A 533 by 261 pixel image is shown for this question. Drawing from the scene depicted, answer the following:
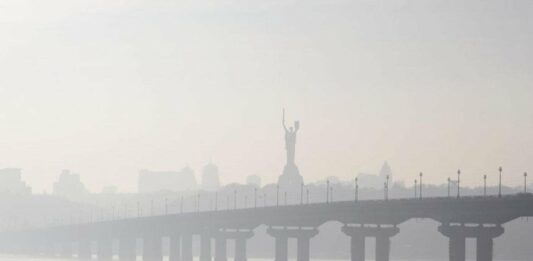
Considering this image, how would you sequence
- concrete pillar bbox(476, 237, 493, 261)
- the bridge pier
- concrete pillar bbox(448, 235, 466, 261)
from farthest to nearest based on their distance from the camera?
concrete pillar bbox(448, 235, 466, 261), the bridge pier, concrete pillar bbox(476, 237, 493, 261)

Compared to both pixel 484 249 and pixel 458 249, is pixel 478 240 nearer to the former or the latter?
pixel 484 249

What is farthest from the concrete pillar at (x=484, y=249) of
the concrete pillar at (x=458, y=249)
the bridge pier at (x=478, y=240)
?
the concrete pillar at (x=458, y=249)

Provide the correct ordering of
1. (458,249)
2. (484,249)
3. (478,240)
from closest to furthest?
(484,249)
(478,240)
(458,249)

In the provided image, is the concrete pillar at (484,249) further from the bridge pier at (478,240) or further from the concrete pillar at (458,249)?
the concrete pillar at (458,249)

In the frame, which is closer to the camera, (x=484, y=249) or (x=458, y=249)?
(x=484, y=249)

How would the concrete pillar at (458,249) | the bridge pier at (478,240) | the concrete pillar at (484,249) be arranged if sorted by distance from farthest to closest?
the concrete pillar at (458,249), the bridge pier at (478,240), the concrete pillar at (484,249)

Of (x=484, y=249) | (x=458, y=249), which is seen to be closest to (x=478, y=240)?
(x=484, y=249)

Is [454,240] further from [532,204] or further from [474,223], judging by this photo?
[532,204]

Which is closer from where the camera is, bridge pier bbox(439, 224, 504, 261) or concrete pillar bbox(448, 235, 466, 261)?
bridge pier bbox(439, 224, 504, 261)

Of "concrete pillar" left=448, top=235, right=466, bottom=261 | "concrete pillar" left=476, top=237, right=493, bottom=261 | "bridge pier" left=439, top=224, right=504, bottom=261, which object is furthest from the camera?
"concrete pillar" left=448, top=235, right=466, bottom=261

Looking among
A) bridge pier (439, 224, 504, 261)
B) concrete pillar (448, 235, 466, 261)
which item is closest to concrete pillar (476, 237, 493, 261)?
bridge pier (439, 224, 504, 261)

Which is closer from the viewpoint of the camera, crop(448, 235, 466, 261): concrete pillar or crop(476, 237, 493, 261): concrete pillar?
crop(476, 237, 493, 261): concrete pillar

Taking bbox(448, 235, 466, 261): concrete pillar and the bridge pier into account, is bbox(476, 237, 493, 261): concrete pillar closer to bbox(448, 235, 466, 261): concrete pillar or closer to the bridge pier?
the bridge pier

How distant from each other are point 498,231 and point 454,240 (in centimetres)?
604
